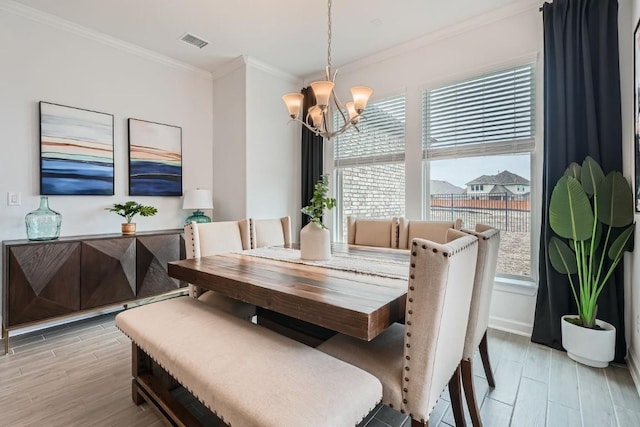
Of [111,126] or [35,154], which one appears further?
[111,126]

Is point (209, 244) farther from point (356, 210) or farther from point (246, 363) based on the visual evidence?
point (356, 210)

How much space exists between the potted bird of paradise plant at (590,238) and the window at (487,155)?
0.51m

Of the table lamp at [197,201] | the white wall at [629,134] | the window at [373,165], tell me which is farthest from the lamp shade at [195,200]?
the white wall at [629,134]

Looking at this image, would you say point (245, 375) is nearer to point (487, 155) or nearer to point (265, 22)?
point (487, 155)

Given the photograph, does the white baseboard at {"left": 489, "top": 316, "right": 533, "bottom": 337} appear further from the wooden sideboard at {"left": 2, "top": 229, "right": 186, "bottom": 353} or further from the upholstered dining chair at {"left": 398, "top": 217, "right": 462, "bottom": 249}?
the wooden sideboard at {"left": 2, "top": 229, "right": 186, "bottom": 353}

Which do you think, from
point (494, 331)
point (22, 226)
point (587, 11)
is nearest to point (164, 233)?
point (22, 226)

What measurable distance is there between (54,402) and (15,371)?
0.67 m

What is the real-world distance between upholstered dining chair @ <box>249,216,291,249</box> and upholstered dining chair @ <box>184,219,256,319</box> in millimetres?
77

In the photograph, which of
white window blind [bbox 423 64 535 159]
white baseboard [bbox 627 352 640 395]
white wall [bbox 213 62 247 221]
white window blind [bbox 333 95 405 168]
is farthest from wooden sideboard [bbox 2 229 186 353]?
white baseboard [bbox 627 352 640 395]

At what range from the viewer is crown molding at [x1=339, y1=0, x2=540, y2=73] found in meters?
2.75

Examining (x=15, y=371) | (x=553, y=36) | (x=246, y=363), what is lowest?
(x=15, y=371)

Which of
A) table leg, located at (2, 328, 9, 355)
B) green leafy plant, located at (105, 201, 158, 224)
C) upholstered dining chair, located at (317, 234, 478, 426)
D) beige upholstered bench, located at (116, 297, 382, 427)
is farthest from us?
green leafy plant, located at (105, 201, 158, 224)

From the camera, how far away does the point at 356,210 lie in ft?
13.5

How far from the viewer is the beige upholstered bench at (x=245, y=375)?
971 millimetres
